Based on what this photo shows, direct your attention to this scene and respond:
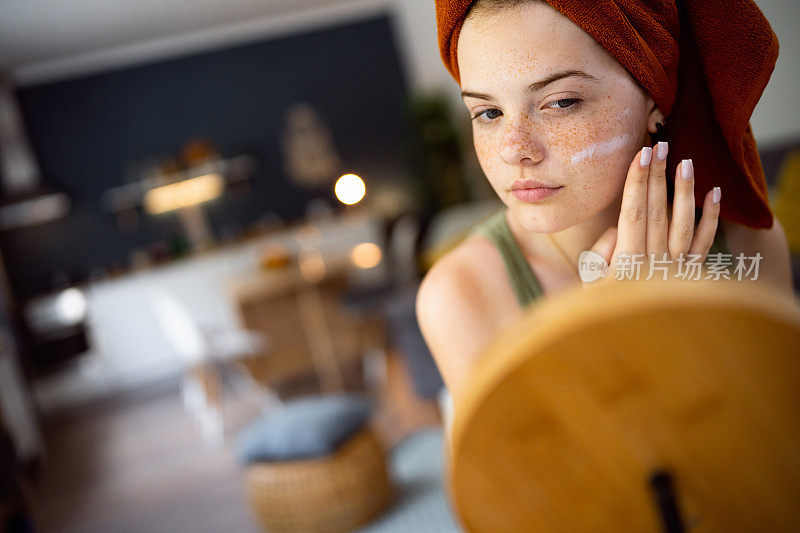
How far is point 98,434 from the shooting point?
17.8ft

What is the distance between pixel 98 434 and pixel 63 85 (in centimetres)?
407

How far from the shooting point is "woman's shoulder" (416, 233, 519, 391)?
0.58 metres

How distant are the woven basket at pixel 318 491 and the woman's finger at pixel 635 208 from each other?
2283 mm

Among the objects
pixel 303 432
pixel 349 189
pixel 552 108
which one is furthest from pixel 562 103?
pixel 303 432

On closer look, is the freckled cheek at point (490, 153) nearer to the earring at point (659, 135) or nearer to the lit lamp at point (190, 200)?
the earring at point (659, 135)

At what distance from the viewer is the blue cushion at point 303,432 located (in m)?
2.60

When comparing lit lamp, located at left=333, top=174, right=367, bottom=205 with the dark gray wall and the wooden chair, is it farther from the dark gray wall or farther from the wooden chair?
the dark gray wall

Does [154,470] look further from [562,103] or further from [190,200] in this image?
[562,103]

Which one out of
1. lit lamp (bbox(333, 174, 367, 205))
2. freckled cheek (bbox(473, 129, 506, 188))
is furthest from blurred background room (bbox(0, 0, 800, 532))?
freckled cheek (bbox(473, 129, 506, 188))

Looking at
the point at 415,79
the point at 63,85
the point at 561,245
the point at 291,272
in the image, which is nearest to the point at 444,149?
the point at 415,79

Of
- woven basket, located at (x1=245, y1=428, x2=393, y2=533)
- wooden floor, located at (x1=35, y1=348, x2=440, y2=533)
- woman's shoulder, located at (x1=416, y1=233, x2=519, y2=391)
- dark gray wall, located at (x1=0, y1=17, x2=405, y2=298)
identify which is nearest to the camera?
woman's shoulder, located at (x1=416, y1=233, x2=519, y2=391)

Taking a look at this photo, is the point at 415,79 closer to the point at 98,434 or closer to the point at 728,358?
the point at 98,434

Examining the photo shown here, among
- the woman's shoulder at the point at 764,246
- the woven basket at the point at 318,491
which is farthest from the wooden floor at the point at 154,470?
the woman's shoulder at the point at 764,246

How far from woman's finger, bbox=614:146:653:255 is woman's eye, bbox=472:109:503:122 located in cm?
12
